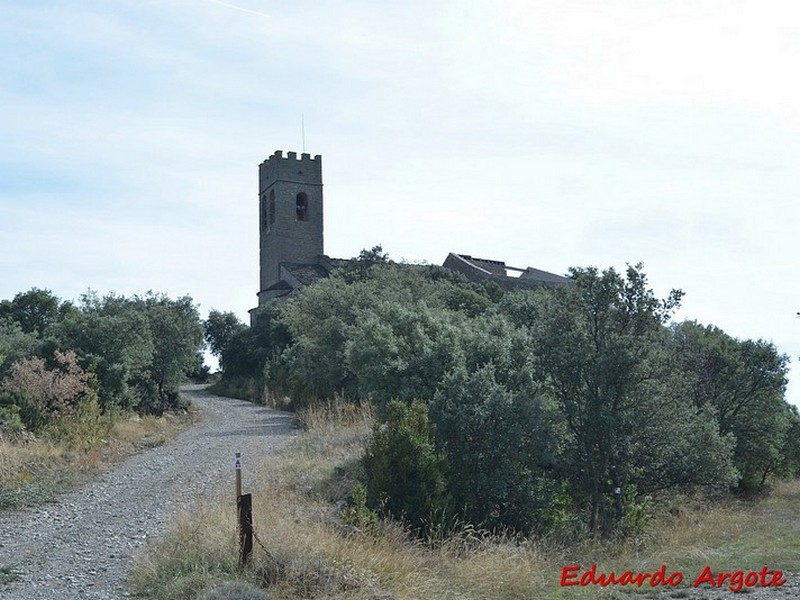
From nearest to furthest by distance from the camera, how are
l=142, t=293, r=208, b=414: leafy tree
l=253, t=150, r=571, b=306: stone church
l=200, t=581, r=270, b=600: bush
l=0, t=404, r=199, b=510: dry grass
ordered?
l=200, t=581, r=270, b=600: bush
l=0, t=404, r=199, b=510: dry grass
l=142, t=293, r=208, b=414: leafy tree
l=253, t=150, r=571, b=306: stone church

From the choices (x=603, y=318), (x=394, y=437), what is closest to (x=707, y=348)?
(x=603, y=318)

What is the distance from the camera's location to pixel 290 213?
6312cm

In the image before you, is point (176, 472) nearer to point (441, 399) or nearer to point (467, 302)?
point (441, 399)

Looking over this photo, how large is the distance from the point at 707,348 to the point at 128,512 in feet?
58.6

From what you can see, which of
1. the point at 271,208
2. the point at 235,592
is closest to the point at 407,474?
the point at 235,592

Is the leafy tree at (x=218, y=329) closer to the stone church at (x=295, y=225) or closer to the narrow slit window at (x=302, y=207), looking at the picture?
the stone church at (x=295, y=225)

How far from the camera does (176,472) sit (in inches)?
603

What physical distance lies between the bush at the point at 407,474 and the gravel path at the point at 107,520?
2.82 meters

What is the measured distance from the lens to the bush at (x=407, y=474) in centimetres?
1173

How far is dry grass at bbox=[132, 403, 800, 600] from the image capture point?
8211 millimetres

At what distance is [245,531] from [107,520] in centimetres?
394

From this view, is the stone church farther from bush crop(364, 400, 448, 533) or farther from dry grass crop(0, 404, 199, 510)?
bush crop(364, 400, 448, 533)

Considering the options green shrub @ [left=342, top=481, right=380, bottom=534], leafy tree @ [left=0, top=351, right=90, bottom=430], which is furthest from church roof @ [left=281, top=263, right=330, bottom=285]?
green shrub @ [left=342, top=481, right=380, bottom=534]
